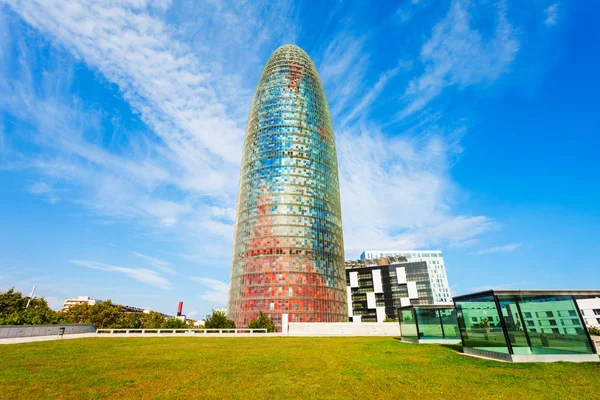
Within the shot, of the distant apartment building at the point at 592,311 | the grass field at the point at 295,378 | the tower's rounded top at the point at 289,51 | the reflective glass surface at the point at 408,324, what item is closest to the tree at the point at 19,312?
the grass field at the point at 295,378

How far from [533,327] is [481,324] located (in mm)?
2852

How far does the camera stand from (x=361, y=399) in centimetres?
912

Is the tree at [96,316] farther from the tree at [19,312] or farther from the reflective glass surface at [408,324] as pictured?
the reflective glass surface at [408,324]

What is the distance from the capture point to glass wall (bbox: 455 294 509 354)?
16922 mm

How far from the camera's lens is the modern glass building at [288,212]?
79750 millimetres

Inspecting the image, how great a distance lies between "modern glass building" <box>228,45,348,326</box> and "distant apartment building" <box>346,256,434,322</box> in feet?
90.7

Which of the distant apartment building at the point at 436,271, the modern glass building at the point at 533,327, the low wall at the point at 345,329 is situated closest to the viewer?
the modern glass building at the point at 533,327

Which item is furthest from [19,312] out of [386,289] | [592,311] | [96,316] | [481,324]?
[592,311]

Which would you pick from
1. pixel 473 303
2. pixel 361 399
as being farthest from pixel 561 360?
pixel 361 399

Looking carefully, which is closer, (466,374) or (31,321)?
(466,374)

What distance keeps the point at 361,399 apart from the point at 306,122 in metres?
97.9

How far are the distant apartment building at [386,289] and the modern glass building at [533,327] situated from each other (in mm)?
94972

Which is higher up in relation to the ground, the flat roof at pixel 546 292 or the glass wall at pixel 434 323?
the flat roof at pixel 546 292

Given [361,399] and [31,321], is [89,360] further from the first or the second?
[31,321]
